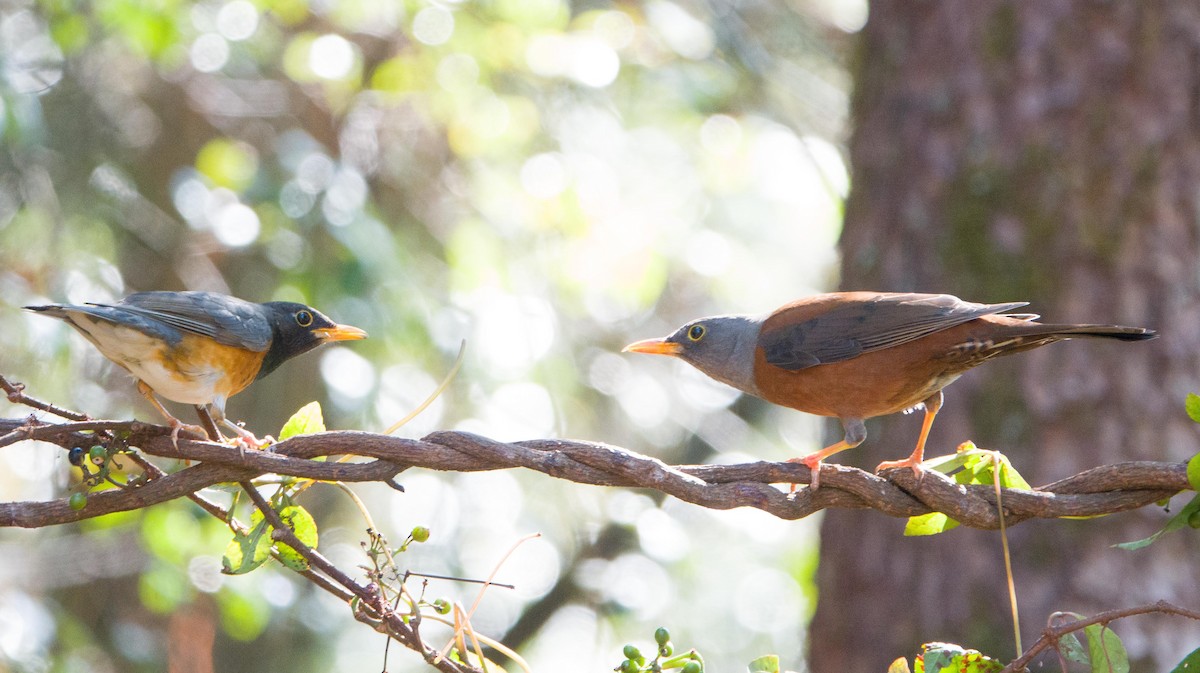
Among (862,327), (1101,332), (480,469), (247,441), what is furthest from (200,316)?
(1101,332)

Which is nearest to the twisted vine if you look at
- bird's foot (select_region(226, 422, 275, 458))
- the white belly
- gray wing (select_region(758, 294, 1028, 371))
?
bird's foot (select_region(226, 422, 275, 458))

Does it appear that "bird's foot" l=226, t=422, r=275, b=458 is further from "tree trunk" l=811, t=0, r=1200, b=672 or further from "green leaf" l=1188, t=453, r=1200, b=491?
"tree trunk" l=811, t=0, r=1200, b=672

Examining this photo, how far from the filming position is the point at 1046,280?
472cm

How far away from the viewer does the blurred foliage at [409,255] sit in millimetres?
6742

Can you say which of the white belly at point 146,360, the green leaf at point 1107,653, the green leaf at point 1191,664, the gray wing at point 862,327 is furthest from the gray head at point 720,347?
the green leaf at point 1191,664

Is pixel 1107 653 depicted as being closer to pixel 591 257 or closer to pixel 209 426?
pixel 209 426

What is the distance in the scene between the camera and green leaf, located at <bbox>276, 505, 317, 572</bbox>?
244 centimetres

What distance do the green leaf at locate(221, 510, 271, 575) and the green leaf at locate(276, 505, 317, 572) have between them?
4cm

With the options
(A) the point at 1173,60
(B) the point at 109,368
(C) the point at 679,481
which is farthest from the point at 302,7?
(C) the point at 679,481

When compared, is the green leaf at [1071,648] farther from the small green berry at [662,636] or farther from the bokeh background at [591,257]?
the bokeh background at [591,257]

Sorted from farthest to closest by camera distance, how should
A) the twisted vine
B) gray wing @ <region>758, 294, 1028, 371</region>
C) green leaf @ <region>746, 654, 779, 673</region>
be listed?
1. gray wing @ <region>758, 294, 1028, 371</region>
2. green leaf @ <region>746, 654, 779, 673</region>
3. the twisted vine

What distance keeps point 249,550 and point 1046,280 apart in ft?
12.4

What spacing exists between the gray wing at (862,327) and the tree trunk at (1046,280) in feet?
3.75

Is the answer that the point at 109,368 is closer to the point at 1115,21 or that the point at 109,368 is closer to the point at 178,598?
the point at 178,598
